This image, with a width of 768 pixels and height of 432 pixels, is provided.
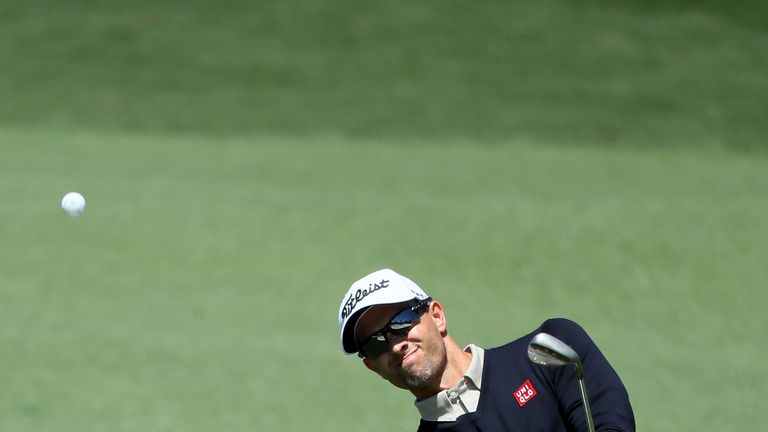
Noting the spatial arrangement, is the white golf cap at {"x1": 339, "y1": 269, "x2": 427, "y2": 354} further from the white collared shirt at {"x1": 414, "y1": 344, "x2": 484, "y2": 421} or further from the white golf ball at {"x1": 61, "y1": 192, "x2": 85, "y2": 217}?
the white golf ball at {"x1": 61, "y1": 192, "x2": 85, "y2": 217}

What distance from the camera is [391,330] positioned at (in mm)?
3396

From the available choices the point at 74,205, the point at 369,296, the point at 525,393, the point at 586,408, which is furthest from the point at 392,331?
the point at 74,205

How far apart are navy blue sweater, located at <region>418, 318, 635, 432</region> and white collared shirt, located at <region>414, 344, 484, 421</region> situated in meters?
0.02

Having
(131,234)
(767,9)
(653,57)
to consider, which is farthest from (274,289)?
(767,9)

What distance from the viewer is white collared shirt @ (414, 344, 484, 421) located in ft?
11.4

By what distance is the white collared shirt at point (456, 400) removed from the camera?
3479 mm

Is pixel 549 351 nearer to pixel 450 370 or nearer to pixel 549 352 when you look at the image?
pixel 549 352

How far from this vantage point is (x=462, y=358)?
359 centimetres

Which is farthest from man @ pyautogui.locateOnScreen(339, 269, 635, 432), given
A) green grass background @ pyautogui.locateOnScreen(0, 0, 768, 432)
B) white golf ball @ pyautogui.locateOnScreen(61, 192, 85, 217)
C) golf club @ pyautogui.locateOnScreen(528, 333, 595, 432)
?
green grass background @ pyautogui.locateOnScreen(0, 0, 768, 432)

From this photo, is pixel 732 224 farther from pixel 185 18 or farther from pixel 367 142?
pixel 185 18

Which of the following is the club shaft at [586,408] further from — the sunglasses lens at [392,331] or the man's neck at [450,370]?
the sunglasses lens at [392,331]

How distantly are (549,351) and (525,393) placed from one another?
45 centimetres

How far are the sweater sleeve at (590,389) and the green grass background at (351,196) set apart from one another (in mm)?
4660

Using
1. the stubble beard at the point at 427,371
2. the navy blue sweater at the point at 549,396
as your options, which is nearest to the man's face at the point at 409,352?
the stubble beard at the point at 427,371
